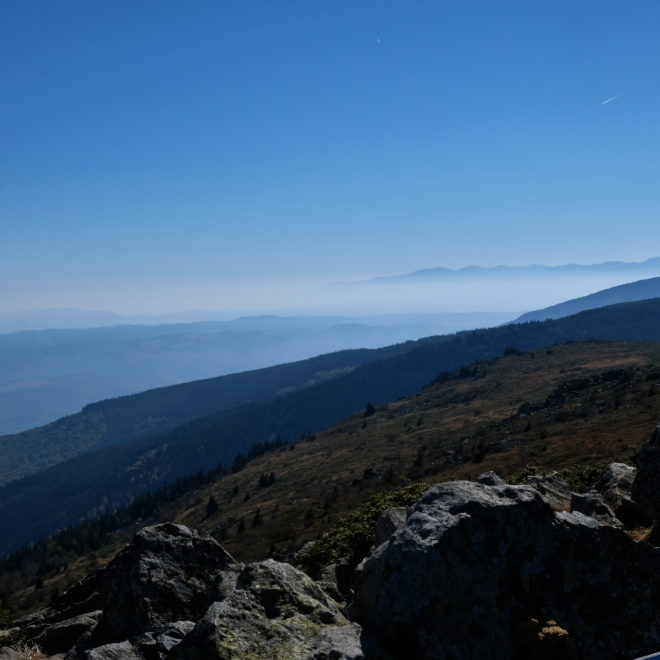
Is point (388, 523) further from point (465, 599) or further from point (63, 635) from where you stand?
point (63, 635)

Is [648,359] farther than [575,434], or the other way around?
[648,359]

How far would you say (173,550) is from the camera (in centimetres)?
1454

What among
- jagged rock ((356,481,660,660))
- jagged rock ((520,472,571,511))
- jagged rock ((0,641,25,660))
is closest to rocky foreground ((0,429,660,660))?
jagged rock ((356,481,660,660))

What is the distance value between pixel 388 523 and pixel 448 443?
68.5 meters

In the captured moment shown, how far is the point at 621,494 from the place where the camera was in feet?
54.3

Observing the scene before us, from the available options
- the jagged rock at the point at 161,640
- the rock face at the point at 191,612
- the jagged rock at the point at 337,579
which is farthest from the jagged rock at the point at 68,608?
the jagged rock at the point at 337,579

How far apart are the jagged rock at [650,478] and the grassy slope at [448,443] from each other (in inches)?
679

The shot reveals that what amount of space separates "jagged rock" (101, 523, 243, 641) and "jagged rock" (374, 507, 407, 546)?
159 inches

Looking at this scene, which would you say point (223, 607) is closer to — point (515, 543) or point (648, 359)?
point (515, 543)

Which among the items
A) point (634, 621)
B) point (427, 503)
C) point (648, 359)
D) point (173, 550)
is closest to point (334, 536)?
point (173, 550)

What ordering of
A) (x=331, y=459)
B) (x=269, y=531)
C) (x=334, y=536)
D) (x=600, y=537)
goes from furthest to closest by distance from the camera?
(x=331, y=459) → (x=269, y=531) → (x=334, y=536) → (x=600, y=537)

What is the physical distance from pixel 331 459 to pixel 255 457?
76.8 meters

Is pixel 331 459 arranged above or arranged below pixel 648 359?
below

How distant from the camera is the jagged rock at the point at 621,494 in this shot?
14.9 metres
